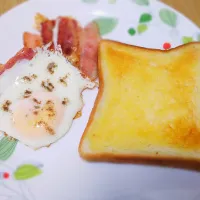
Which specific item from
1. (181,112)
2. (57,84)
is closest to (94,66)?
(57,84)

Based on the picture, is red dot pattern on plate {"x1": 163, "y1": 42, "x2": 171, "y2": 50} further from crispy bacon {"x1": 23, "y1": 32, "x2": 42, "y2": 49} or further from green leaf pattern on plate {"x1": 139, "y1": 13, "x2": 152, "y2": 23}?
crispy bacon {"x1": 23, "y1": 32, "x2": 42, "y2": 49}

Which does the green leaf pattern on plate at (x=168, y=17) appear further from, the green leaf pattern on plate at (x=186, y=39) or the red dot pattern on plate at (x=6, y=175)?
the red dot pattern on plate at (x=6, y=175)

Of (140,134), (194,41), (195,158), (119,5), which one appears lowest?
(195,158)

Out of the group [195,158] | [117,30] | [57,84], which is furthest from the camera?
[117,30]

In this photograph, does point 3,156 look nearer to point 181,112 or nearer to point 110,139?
point 110,139

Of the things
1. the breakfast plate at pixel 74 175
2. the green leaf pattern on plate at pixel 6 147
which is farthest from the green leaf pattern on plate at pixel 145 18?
the green leaf pattern on plate at pixel 6 147

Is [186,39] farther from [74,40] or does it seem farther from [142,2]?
[74,40]

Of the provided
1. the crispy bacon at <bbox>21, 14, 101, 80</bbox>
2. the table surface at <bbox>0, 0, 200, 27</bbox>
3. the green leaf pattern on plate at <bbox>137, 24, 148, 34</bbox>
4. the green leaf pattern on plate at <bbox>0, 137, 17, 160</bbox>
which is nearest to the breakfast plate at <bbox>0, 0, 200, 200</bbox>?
the green leaf pattern on plate at <bbox>0, 137, 17, 160</bbox>
